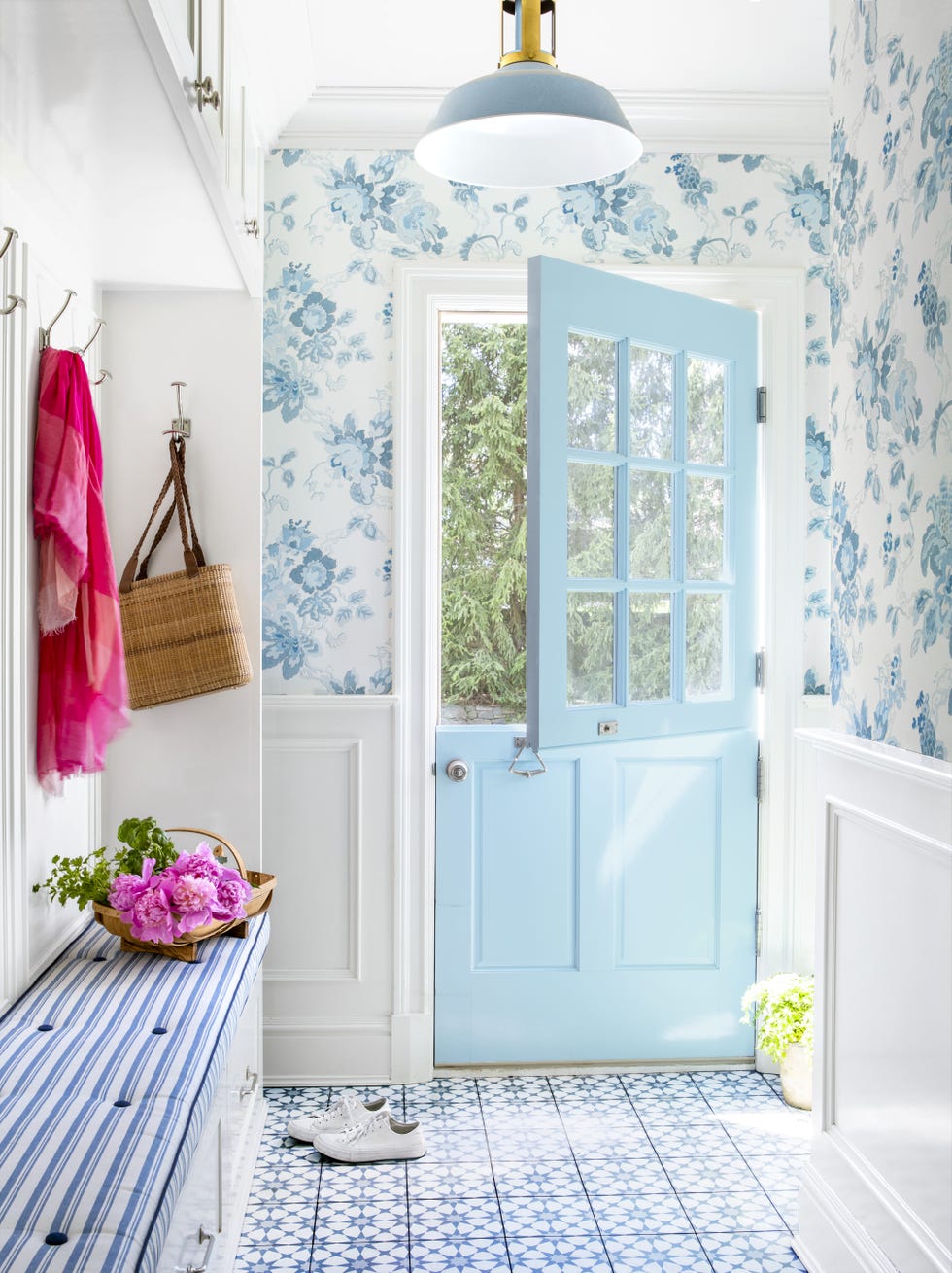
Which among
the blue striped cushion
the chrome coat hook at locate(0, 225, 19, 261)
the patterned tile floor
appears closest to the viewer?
the blue striped cushion

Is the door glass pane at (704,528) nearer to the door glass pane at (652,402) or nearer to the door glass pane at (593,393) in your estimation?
the door glass pane at (652,402)

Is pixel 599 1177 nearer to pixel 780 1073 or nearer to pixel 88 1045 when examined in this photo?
pixel 780 1073

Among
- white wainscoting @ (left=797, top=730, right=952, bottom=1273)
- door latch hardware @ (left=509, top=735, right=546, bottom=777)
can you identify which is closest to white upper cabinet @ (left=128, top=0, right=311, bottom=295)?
door latch hardware @ (left=509, top=735, right=546, bottom=777)

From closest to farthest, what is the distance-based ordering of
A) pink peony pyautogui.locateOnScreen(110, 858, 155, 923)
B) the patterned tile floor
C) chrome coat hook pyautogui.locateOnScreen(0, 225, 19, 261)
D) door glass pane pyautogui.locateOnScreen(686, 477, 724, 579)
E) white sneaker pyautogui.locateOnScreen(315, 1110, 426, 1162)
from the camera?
1. chrome coat hook pyautogui.locateOnScreen(0, 225, 19, 261)
2. pink peony pyautogui.locateOnScreen(110, 858, 155, 923)
3. the patterned tile floor
4. white sneaker pyautogui.locateOnScreen(315, 1110, 426, 1162)
5. door glass pane pyautogui.locateOnScreen(686, 477, 724, 579)

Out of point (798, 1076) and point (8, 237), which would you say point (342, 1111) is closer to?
point (798, 1076)

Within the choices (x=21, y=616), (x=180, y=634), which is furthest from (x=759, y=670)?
(x=21, y=616)

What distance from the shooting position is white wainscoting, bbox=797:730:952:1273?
1.71m

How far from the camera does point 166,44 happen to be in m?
1.46

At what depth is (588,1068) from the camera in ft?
9.92

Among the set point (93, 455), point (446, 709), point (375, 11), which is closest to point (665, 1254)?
point (446, 709)

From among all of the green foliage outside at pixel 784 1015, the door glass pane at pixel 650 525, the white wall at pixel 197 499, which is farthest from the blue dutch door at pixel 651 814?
the white wall at pixel 197 499

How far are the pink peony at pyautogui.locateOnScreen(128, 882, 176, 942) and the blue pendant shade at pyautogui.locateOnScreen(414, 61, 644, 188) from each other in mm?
1381

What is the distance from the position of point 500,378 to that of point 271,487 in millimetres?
756

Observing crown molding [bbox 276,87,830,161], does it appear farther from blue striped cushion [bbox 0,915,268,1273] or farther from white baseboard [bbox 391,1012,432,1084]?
white baseboard [bbox 391,1012,432,1084]
